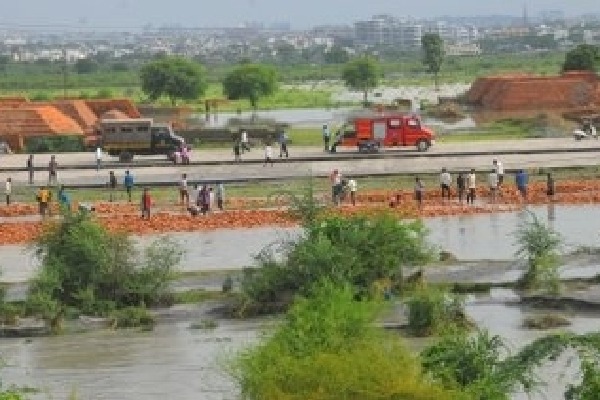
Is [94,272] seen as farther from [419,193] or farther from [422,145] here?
[422,145]

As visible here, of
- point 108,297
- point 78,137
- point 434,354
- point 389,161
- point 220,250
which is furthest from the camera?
point 78,137

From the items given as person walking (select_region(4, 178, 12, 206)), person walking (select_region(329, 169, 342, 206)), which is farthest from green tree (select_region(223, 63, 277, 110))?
person walking (select_region(329, 169, 342, 206))

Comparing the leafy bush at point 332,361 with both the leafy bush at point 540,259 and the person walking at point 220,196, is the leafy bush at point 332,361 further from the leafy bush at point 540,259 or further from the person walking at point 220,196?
the person walking at point 220,196

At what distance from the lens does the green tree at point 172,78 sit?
95.1 metres

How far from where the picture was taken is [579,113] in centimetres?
7738

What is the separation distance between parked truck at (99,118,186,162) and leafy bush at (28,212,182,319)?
978 inches

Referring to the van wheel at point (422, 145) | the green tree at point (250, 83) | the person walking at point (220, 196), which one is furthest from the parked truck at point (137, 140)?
the green tree at point (250, 83)

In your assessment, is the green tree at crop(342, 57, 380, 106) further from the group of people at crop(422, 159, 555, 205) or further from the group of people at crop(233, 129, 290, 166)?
the group of people at crop(422, 159, 555, 205)

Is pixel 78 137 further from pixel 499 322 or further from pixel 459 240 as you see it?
pixel 499 322

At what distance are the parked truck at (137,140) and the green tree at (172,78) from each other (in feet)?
120

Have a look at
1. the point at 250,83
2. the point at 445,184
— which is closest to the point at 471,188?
the point at 445,184

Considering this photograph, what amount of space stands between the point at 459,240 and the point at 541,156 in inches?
649

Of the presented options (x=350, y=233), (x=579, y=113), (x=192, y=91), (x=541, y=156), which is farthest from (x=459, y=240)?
(x=192, y=91)

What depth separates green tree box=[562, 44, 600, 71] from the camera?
3821 inches
